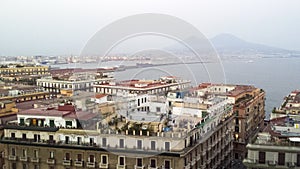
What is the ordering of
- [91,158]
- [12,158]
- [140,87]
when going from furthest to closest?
[140,87] → [12,158] → [91,158]

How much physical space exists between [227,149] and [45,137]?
37.0 ft

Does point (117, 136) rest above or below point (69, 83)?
below

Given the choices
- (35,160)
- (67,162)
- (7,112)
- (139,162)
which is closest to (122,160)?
(139,162)

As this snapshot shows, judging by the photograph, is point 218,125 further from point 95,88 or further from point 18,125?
→ point 95,88

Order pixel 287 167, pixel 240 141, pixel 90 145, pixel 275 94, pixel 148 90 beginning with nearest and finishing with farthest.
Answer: pixel 287 167
pixel 90 145
pixel 240 141
pixel 148 90
pixel 275 94

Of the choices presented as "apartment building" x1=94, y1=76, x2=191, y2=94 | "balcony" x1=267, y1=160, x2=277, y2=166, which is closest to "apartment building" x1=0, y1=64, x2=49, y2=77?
Answer: "apartment building" x1=94, y1=76, x2=191, y2=94

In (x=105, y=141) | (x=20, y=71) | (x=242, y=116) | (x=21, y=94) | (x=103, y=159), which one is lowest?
(x=103, y=159)

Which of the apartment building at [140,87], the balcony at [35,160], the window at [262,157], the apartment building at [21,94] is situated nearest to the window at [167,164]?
the window at [262,157]

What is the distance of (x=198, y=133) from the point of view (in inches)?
708

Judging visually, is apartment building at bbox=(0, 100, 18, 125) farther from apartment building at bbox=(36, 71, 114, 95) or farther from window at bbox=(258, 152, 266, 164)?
apartment building at bbox=(36, 71, 114, 95)

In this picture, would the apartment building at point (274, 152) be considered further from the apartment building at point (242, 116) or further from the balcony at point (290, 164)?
the apartment building at point (242, 116)

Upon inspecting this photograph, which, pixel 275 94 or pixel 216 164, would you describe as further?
pixel 275 94

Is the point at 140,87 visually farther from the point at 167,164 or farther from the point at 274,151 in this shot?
the point at 274,151

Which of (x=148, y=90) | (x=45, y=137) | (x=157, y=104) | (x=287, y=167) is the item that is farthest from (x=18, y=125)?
(x=148, y=90)
